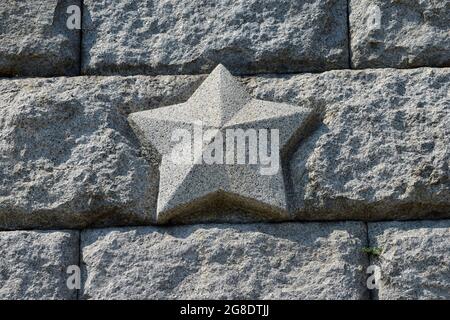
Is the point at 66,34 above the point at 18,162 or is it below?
above

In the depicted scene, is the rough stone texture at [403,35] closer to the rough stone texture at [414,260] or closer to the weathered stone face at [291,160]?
the weathered stone face at [291,160]

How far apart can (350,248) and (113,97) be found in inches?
38.4

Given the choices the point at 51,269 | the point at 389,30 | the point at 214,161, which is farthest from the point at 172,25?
the point at 51,269

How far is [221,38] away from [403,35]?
0.64 meters

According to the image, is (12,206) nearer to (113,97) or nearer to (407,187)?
(113,97)

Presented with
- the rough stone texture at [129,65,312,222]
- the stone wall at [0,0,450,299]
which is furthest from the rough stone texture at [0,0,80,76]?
the rough stone texture at [129,65,312,222]

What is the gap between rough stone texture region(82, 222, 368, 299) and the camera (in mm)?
2865

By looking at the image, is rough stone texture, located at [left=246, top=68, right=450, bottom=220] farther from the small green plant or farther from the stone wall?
the small green plant

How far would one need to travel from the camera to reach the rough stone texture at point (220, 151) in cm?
295

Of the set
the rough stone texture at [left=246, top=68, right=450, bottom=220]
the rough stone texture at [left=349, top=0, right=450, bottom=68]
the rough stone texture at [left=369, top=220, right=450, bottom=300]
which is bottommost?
the rough stone texture at [left=369, top=220, right=450, bottom=300]

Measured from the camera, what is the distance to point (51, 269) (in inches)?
116

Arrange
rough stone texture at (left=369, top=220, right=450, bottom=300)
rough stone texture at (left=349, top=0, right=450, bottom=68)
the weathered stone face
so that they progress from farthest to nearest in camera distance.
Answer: rough stone texture at (left=349, top=0, right=450, bottom=68)
the weathered stone face
rough stone texture at (left=369, top=220, right=450, bottom=300)

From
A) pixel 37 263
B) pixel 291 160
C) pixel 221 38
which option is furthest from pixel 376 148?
pixel 37 263

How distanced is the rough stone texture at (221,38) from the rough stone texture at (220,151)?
0.16 metres
